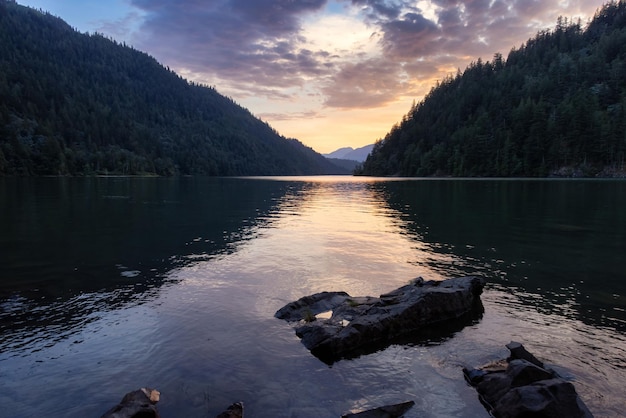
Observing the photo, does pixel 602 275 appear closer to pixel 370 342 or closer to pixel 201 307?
pixel 370 342

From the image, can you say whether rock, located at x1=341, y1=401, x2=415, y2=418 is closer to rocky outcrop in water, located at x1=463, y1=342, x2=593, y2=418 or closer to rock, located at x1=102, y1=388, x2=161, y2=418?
rocky outcrop in water, located at x1=463, y1=342, x2=593, y2=418

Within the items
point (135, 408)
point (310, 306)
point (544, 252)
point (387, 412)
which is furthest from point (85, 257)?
point (544, 252)

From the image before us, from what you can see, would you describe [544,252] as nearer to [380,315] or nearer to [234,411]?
[380,315]

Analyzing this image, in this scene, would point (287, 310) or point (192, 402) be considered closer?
point (192, 402)

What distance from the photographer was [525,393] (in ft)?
32.9

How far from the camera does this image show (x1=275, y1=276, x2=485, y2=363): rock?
1475cm

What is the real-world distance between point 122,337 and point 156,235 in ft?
81.8

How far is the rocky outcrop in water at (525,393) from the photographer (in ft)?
31.4

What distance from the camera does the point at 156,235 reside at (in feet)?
127

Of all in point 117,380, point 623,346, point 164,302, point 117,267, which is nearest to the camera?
point 117,380

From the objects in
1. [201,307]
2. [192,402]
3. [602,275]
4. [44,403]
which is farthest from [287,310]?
[602,275]

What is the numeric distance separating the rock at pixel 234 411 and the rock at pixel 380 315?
4222 mm

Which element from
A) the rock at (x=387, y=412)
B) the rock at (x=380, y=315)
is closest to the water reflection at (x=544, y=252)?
the rock at (x=380, y=315)

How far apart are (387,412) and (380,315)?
6.04 meters
